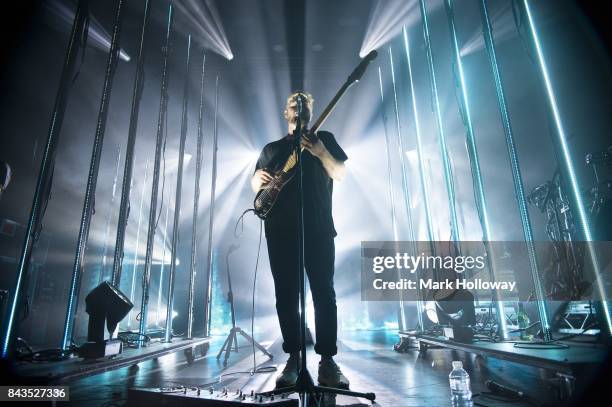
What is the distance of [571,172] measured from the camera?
2008 mm

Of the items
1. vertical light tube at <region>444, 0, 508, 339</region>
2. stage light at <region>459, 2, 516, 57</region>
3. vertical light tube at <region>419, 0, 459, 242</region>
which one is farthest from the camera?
stage light at <region>459, 2, 516, 57</region>

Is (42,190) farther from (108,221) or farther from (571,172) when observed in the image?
(108,221)

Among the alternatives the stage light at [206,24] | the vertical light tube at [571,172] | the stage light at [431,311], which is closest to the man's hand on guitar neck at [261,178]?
the vertical light tube at [571,172]

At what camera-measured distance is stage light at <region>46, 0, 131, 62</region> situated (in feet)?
12.4

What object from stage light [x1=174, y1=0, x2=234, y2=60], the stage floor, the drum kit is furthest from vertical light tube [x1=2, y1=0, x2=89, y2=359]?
the drum kit

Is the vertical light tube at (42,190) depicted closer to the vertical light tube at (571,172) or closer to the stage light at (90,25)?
the stage light at (90,25)

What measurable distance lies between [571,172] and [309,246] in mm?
1785

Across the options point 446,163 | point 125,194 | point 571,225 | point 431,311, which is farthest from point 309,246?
point 571,225

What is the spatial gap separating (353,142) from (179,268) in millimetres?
5040

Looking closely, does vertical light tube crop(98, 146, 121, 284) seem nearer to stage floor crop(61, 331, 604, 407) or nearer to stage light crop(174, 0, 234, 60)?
stage light crop(174, 0, 234, 60)

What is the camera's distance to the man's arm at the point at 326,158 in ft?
5.43

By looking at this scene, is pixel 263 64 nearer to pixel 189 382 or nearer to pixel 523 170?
pixel 523 170

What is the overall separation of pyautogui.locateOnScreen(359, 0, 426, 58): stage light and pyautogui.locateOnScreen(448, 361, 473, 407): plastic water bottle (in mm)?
4940

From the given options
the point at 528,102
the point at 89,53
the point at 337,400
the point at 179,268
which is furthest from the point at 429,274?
the point at 89,53
